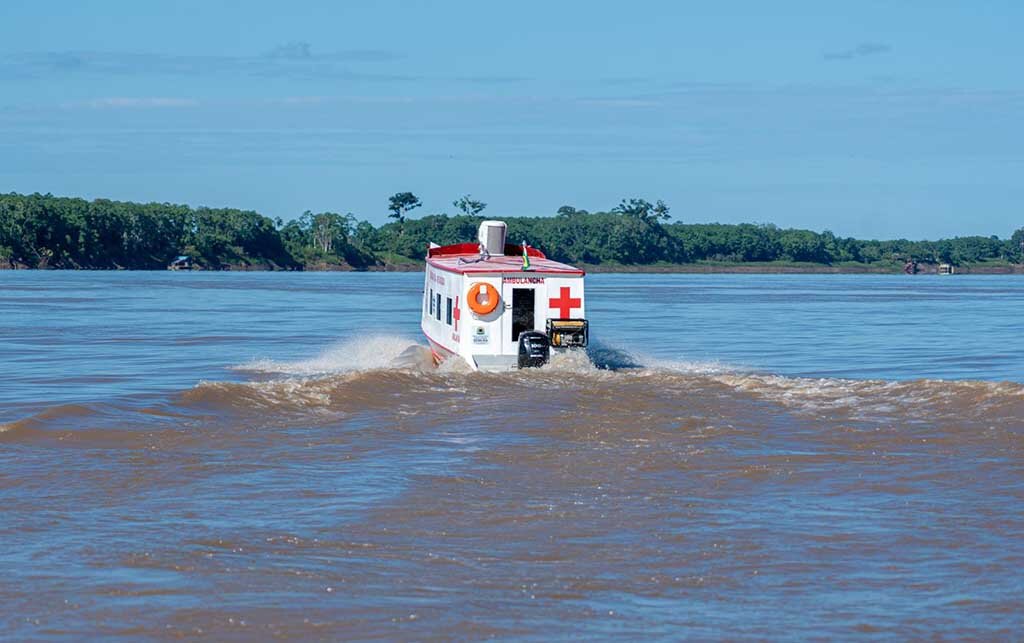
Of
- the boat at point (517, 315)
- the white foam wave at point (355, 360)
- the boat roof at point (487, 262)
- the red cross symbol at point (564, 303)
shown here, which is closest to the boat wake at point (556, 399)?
the boat at point (517, 315)

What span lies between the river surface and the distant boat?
12360 centimetres

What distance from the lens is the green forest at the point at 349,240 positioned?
13575 centimetres

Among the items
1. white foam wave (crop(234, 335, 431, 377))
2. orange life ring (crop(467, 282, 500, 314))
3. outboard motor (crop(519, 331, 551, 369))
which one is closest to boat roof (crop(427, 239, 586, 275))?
orange life ring (crop(467, 282, 500, 314))

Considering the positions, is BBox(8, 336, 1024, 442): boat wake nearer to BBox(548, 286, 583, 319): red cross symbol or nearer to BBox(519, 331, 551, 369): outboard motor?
BBox(519, 331, 551, 369): outboard motor

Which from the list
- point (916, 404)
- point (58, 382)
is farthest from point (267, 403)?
point (916, 404)

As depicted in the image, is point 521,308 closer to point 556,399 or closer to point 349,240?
point 556,399

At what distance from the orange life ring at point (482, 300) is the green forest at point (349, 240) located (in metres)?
118

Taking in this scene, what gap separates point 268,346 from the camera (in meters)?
30.8

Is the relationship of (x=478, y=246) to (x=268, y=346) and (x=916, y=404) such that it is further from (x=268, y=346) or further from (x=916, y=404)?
(x=916, y=404)

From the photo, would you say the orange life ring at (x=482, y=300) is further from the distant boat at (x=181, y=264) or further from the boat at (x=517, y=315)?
the distant boat at (x=181, y=264)

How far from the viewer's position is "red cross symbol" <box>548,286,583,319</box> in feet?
70.0

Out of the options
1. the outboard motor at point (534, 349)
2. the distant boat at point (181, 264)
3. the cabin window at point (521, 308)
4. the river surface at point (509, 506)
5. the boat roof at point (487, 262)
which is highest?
the boat roof at point (487, 262)

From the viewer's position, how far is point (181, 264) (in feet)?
471

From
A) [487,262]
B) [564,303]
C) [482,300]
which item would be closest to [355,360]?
[487,262]
